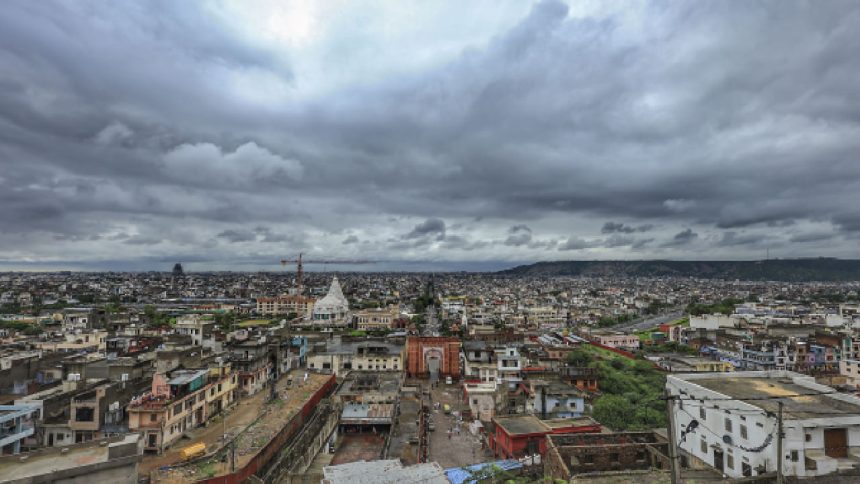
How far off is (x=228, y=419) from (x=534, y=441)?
73.1 ft

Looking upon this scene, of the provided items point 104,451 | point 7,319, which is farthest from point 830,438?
point 7,319

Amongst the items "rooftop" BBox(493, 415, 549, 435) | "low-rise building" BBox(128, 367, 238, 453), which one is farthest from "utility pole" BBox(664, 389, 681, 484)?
"low-rise building" BBox(128, 367, 238, 453)

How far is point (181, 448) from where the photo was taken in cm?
2955

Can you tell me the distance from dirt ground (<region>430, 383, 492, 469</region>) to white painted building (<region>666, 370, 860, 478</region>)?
14.6m

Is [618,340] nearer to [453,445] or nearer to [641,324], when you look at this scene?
[641,324]

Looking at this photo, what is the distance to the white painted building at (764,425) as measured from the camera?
19.6 meters

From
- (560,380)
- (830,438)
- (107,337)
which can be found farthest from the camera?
(107,337)

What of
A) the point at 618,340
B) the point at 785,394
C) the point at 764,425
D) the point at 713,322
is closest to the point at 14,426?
the point at 764,425

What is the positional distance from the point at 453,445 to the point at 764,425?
22653 mm

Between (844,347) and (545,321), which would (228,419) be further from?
(545,321)

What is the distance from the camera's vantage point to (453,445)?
37.6 metres

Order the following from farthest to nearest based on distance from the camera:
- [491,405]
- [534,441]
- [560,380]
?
[560,380] < [491,405] < [534,441]

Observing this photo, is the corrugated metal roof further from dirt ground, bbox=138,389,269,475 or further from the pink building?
the pink building

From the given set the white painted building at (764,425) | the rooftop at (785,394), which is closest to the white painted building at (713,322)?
the rooftop at (785,394)
